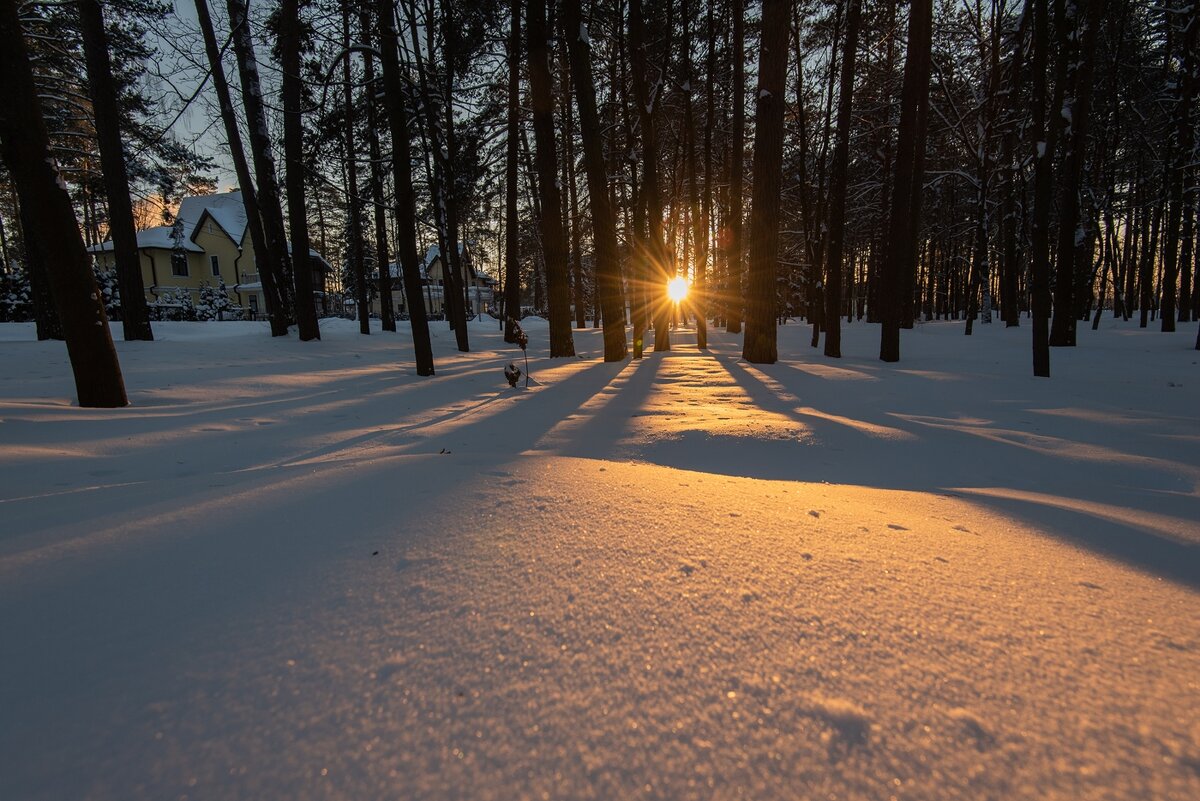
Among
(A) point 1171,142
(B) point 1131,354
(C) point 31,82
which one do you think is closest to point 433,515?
(C) point 31,82

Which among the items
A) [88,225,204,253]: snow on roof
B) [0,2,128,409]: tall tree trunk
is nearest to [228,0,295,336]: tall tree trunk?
[0,2,128,409]: tall tree trunk

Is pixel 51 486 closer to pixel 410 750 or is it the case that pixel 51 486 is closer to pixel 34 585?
pixel 34 585

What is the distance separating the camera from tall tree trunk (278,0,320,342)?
11164mm

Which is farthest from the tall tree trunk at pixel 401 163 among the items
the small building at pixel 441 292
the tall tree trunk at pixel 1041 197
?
the small building at pixel 441 292

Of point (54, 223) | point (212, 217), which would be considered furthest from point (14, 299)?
point (212, 217)

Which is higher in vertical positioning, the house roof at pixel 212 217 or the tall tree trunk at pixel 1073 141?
the house roof at pixel 212 217

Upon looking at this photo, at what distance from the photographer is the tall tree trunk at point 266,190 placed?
11.5m

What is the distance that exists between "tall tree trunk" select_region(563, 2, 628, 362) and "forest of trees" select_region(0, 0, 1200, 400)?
0.05 m

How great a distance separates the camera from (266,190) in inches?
490

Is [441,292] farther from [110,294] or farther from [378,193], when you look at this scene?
[378,193]

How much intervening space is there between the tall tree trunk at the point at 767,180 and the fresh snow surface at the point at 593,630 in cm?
629

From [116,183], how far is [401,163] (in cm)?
841

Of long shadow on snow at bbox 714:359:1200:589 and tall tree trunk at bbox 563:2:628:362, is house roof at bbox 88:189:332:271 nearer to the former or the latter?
tall tree trunk at bbox 563:2:628:362

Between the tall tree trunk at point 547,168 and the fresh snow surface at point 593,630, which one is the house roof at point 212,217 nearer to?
the tall tree trunk at point 547,168
